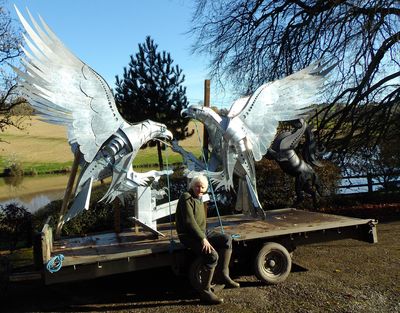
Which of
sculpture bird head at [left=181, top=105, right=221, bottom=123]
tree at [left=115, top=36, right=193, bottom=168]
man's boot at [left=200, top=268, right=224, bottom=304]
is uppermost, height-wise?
tree at [left=115, top=36, right=193, bottom=168]

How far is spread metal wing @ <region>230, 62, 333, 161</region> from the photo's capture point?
747 centimetres

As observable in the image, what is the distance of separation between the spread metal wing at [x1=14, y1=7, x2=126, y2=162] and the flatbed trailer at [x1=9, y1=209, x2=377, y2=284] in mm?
1397

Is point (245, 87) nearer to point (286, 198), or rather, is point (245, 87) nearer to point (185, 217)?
point (286, 198)

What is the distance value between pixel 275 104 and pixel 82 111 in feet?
12.0

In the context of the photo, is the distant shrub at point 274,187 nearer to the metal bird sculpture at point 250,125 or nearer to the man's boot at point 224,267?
the metal bird sculpture at point 250,125

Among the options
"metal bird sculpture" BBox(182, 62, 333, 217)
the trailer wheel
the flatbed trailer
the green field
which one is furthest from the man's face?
the green field

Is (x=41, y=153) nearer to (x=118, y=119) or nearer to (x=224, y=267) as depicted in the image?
(x=118, y=119)

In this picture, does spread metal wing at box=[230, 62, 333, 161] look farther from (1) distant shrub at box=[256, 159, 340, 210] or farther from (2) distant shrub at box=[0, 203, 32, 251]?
(2) distant shrub at box=[0, 203, 32, 251]

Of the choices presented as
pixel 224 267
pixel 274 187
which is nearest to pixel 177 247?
pixel 224 267

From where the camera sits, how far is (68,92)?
19.3ft

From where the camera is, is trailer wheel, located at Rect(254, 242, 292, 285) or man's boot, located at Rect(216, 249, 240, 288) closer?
man's boot, located at Rect(216, 249, 240, 288)

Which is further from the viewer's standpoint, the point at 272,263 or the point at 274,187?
the point at 274,187

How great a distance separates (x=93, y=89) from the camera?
6059 millimetres

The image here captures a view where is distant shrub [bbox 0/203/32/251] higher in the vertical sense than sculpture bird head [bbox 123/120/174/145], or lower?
lower
